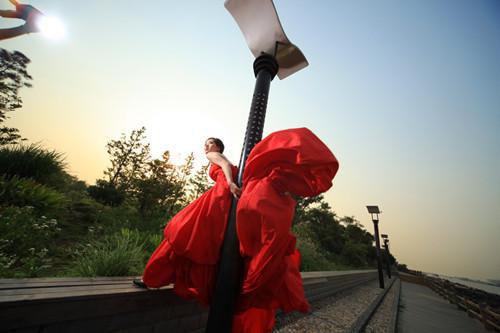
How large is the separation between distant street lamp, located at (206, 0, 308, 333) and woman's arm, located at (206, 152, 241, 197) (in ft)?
0.16

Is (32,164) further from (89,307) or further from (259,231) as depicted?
(259,231)

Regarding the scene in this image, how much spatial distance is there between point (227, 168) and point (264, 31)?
3.59 feet

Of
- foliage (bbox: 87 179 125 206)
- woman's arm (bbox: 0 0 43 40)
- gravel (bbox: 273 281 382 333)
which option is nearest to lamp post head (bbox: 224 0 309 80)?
gravel (bbox: 273 281 382 333)

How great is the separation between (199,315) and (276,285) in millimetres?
1813

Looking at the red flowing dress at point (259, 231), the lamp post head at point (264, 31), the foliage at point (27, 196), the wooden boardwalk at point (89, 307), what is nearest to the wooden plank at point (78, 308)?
the wooden boardwalk at point (89, 307)

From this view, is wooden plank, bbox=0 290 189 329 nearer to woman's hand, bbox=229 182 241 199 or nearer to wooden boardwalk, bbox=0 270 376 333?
wooden boardwalk, bbox=0 270 376 333

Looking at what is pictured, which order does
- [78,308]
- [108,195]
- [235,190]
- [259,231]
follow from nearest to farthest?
[259,231] → [235,190] → [78,308] → [108,195]

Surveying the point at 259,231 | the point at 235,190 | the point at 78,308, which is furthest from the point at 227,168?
the point at 78,308

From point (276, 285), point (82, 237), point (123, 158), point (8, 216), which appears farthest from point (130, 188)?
point (276, 285)

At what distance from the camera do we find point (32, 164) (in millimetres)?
4887

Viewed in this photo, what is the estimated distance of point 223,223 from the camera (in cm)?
126

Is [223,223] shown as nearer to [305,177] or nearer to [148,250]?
[305,177]

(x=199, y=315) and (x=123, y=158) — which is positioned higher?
(x=123, y=158)

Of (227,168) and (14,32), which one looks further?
(14,32)
